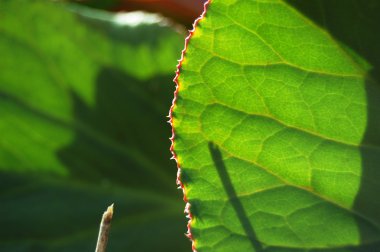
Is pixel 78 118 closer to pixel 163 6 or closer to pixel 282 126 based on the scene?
pixel 163 6

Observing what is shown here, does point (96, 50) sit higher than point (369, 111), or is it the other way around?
point (96, 50)

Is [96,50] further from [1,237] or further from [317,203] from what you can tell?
[317,203]

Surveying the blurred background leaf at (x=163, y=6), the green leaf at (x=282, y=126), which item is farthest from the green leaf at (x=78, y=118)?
the green leaf at (x=282, y=126)

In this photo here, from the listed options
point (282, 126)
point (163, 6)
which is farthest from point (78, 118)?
point (282, 126)

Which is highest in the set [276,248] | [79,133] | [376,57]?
[79,133]

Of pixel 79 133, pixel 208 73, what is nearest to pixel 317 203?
pixel 208 73

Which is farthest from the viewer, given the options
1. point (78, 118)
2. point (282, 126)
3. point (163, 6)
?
point (163, 6)

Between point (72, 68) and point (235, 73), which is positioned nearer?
point (235, 73)
